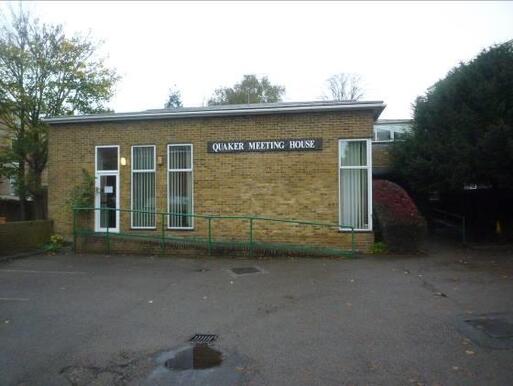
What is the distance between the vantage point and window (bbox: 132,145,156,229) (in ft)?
49.0

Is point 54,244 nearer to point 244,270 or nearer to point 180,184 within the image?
point 180,184

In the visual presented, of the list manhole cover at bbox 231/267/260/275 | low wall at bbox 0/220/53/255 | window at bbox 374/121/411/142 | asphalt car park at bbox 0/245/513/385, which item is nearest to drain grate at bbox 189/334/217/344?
asphalt car park at bbox 0/245/513/385

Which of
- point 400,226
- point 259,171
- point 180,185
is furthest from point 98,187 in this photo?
point 400,226

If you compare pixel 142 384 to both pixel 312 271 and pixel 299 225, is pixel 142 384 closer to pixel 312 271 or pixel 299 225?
pixel 312 271

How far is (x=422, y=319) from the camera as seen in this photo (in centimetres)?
682

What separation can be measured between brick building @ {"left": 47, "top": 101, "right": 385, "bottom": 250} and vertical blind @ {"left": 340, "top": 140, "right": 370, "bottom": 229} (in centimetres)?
3

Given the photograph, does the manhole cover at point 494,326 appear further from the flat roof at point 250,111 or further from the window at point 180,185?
the window at point 180,185

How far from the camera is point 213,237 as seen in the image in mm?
14281

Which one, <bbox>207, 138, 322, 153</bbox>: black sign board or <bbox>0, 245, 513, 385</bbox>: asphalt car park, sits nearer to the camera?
<bbox>0, 245, 513, 385</bbox>: asphalt car park

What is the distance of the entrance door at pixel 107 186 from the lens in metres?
15.2

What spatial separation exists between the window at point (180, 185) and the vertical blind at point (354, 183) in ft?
15.5

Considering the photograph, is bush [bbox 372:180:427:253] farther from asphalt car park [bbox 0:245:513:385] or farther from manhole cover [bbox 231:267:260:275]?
manhole cover [bbox 231:267:260:275]

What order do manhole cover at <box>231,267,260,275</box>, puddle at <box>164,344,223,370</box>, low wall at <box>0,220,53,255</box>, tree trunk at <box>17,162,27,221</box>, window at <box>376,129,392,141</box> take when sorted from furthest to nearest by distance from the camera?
window at <box>376,129,392,141</box> < tree trunk at <box>17,162,27,221</box> < low wall at <box>0,220,53,255</box> < manhole cover at <box>231,267,260,275</box> < puddle at <box>164,344,223,370</box>

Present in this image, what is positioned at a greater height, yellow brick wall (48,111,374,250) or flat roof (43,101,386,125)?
flat roof (43,101,386,125)
